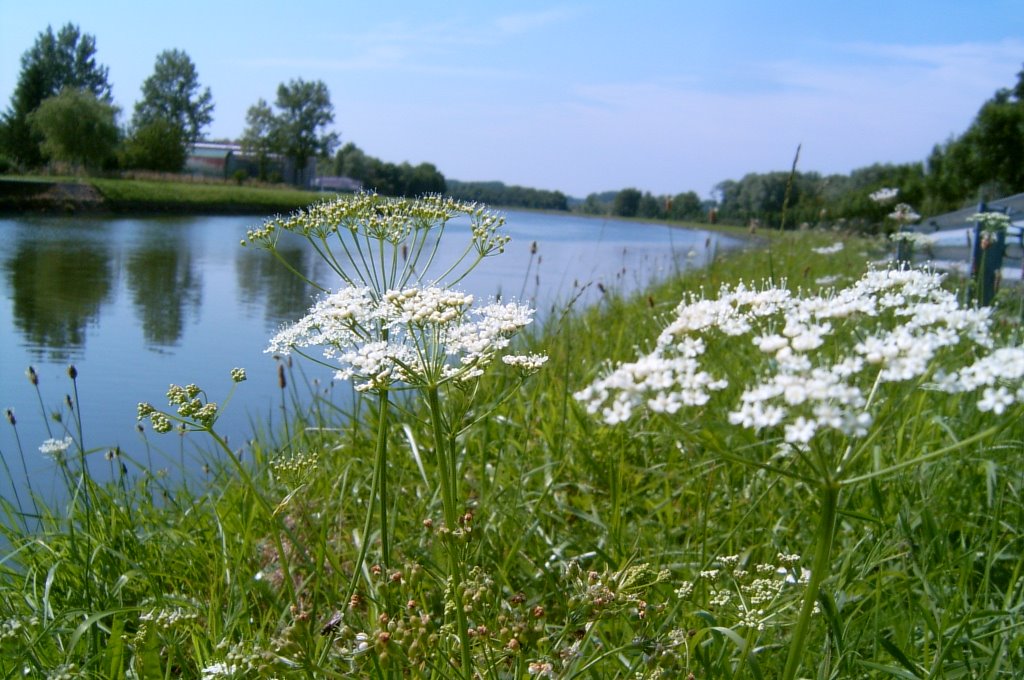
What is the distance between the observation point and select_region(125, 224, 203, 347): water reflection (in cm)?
804

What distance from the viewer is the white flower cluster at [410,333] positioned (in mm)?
1860

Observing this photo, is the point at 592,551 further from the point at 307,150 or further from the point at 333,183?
the point at 307,150

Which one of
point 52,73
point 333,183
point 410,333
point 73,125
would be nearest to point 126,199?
point 73,125

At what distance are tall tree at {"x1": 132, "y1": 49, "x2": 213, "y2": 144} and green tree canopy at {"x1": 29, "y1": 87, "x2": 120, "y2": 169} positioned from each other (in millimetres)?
6638

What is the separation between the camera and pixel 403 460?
385cm

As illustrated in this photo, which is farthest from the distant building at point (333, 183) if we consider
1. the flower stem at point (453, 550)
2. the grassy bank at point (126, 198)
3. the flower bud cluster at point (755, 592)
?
the flower stem at point (453, 550)

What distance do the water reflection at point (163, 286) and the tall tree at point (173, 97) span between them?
75.6 ft

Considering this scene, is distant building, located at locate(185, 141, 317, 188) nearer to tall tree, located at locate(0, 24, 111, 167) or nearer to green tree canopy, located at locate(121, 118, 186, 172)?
green tree canopy, located at locate(121, 118, 186, 172)

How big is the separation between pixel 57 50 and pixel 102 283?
24.3 m

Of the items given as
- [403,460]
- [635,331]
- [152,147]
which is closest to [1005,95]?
[152,147]

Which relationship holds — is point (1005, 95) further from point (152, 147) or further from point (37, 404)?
point (37, 404)

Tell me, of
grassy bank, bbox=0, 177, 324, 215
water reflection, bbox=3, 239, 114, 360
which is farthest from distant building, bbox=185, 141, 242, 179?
water reflection, bbox=3, 239, 114, 360

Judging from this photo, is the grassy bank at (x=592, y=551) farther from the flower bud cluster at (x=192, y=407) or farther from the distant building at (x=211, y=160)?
the distant building at (x=211, y=160)

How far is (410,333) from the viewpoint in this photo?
1.88m
